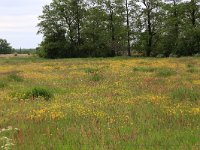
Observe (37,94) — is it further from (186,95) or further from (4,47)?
(4,47)

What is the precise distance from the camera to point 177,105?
41.2 ft

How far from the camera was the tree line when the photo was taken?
62594mm

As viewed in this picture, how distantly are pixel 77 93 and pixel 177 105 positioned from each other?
4912 millimetres

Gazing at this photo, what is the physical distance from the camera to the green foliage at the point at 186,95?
1395cm

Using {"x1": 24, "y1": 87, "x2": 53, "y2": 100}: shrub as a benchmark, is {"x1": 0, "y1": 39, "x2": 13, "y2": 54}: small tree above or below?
above

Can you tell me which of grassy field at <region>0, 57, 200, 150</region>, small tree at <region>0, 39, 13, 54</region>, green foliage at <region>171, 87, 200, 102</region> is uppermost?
small tree at <region>0, 39, 13, 54</region>

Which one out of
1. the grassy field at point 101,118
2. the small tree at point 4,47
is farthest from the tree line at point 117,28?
the grassy field at point 101,118

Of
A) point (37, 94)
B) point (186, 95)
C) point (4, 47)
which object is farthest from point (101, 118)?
point (4, 47)

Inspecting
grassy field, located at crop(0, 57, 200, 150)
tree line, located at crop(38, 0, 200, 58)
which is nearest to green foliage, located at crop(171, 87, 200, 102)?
grassy field, located at crop(0, 57, 200, 150)

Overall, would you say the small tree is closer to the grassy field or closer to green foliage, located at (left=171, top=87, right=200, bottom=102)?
the grassy field

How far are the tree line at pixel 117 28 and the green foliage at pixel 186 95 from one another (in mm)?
45625

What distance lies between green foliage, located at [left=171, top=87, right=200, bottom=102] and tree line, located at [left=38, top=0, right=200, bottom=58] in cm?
4562

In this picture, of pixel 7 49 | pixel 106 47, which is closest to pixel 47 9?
pixel 106 47

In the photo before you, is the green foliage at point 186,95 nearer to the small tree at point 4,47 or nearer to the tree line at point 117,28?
the tree line at point 117,28
